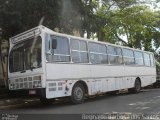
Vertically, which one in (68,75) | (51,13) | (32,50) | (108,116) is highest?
(51,13)

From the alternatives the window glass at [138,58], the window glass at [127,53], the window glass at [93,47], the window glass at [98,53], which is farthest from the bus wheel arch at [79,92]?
the window glass at [138,58]

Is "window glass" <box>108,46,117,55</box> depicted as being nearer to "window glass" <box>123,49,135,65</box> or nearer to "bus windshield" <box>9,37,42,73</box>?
"window glass" <box>123,49,135,65</box>

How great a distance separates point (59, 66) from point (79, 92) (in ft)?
5.61

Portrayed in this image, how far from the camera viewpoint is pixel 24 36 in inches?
576

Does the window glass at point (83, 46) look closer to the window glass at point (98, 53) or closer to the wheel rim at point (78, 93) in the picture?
the window glass at point (98, 53)

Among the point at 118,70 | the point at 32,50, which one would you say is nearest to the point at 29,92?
the point at 32,50

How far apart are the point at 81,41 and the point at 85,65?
1.11m

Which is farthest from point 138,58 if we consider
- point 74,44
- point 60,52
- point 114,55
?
point 60,52

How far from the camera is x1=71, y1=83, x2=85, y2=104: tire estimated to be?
48.5ft

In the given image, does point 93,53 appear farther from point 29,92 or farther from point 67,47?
point 29,92

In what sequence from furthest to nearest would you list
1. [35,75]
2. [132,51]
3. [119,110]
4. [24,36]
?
[132,51] → [24,36] → [35,75] → [119,110]

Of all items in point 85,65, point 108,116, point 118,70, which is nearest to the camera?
Answer: point 108,116

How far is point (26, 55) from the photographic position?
14438 millimetres

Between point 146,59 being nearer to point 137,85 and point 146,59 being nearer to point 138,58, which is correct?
point 138,58
